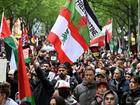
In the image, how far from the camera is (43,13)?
216 ft

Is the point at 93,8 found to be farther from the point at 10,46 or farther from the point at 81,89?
the point at 81,89

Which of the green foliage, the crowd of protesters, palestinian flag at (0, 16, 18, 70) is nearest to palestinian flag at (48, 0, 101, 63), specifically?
the crowd of protesters

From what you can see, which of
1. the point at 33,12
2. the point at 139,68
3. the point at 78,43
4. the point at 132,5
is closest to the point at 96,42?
the point at 139,68

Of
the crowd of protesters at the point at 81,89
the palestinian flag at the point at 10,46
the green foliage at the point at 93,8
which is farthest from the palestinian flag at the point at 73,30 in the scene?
the green foliage at the point at 93,8

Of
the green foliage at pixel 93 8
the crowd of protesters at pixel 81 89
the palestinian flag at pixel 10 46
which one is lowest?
the crowd of protesters at pixel 81 89

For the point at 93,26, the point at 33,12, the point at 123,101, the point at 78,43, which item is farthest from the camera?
the point at 33,12

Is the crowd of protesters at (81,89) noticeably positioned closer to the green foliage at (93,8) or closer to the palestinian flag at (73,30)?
the palestinian flag at (73,30)

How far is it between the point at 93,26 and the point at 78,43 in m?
1.11

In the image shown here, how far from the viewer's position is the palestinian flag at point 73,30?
1183 centimetres

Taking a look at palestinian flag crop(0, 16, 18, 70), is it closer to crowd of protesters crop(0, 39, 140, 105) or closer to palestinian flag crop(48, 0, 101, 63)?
crowd of protesters crop(0, 39, 140, 105)

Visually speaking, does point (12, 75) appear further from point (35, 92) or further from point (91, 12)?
point (91, 12)

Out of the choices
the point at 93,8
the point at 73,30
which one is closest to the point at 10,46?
the point at 73,30

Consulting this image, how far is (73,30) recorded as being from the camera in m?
12.4

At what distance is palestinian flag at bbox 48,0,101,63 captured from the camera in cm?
1183
